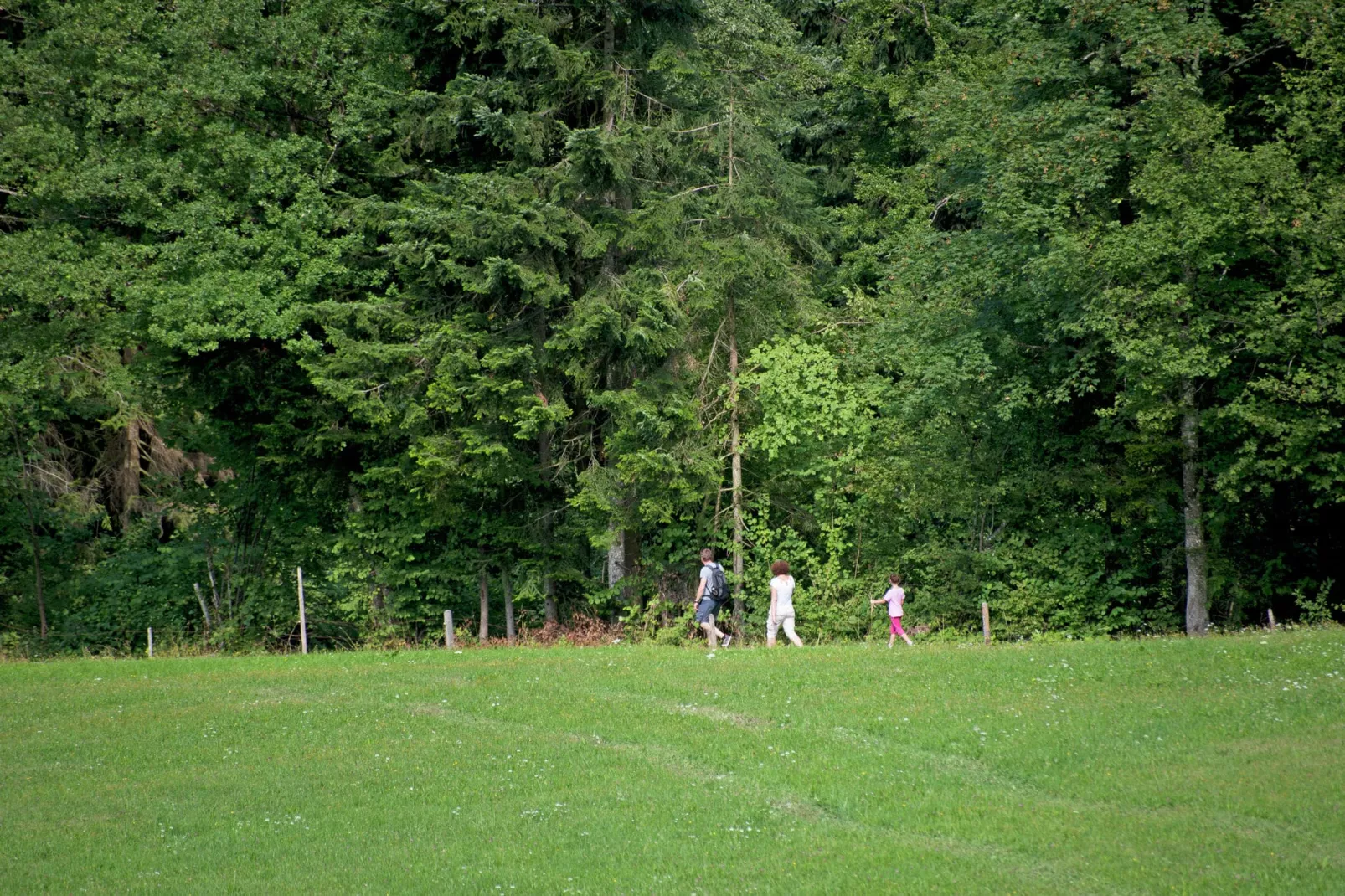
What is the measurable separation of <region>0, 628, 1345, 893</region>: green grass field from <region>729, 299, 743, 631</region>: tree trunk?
838 centimetres

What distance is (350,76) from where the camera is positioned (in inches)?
1100

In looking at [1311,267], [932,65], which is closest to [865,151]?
[932,65]

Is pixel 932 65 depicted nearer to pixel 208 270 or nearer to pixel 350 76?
pixel 350 76

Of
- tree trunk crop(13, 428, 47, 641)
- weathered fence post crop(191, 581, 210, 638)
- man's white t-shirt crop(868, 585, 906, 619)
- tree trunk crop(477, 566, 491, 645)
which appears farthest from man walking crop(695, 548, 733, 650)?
tree trunk crop(13, 428, 47, 641)

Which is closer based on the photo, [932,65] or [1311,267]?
[1311,267]

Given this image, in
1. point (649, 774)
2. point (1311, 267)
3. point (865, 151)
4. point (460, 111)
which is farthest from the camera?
point (865, 151)

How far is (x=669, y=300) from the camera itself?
83.1 ft

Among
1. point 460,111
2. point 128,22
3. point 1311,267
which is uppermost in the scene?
point 128,22

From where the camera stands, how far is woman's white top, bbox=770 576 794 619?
69.1 ft

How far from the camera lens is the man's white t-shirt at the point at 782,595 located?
21047 mm

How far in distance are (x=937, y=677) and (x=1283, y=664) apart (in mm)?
4064

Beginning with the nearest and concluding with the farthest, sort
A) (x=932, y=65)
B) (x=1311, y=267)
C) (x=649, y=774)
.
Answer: (x=649, y=774)
(x=1311, y=267)
(x=932, y=65)

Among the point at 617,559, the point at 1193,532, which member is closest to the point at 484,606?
the point at 617,559

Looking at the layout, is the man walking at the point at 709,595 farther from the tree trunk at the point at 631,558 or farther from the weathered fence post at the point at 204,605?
the weathered fence post at the point at 204,605
